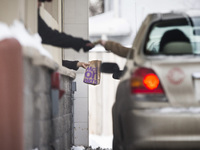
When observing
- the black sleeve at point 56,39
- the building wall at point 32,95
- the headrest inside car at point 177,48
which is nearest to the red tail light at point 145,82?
the headrest inside car at point 177,48

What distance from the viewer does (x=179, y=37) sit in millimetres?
4723

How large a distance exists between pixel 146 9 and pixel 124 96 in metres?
9.88

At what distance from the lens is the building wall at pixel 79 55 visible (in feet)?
30.5

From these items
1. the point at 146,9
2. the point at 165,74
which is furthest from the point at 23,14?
the point at 146,9

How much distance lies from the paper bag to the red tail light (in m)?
4.31

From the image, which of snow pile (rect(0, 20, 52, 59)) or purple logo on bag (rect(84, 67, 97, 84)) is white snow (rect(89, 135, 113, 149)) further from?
snow pile (rect(0, 20, 52, 59))

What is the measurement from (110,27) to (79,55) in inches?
143

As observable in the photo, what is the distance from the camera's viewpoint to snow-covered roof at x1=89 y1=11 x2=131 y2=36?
→ 13.0 metres

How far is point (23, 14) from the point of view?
445 cm

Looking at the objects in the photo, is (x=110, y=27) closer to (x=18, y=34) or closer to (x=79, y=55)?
(x=79, y=55)

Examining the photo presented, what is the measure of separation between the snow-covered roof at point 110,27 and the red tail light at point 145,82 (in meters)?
8.89

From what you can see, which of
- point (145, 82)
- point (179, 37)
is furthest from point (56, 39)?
point (145, 82)

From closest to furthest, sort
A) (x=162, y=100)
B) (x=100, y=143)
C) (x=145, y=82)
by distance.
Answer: (x=162, y=100) < (x=145, y=82) < (x=100, y=143)

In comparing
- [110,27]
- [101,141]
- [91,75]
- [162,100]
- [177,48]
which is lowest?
[101,141]
